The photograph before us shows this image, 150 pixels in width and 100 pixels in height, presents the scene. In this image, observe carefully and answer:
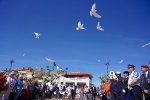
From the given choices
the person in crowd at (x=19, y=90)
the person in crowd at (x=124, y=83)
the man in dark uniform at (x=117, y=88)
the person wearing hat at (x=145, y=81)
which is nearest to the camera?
the person wearing hat at (x=145, y=81)

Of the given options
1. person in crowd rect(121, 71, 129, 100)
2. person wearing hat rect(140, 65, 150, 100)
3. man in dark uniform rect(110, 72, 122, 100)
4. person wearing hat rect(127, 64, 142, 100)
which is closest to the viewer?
person wearing hat rect(127, 64, 142, 100)

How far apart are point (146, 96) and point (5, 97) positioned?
637cm

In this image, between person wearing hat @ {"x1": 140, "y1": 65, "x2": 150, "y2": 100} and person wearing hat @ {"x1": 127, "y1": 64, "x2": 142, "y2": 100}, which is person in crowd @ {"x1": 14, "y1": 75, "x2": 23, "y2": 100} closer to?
person wearing hat @ {"x1": 127, "y1": 64, "x2": 142, "y2": 100}

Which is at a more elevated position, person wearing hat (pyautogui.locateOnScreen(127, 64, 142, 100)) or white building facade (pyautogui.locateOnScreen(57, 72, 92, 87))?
white building facade (pyautogui.locateOnScreen(57, 72, 92, 87))

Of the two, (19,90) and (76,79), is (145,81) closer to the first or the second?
(19,90)

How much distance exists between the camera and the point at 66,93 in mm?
34594

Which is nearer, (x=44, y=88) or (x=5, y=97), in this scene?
(x=5, y=97)

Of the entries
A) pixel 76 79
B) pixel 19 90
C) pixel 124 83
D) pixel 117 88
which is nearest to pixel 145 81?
pixel 124 83

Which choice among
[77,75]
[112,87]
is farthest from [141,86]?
[77,75]

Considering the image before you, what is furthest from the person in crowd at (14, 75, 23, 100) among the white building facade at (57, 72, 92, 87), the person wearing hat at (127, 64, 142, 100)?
the white building facade at (57, 72, 92, 87)

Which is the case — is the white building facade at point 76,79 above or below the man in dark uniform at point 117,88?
above

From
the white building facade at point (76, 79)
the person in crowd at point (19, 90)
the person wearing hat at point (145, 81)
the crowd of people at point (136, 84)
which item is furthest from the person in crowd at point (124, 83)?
the white building facade at point (76, 79)

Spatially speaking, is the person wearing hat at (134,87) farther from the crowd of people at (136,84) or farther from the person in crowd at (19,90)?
the person in crowd at (19,90)

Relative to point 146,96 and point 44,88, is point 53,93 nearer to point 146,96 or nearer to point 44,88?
point 44,88
